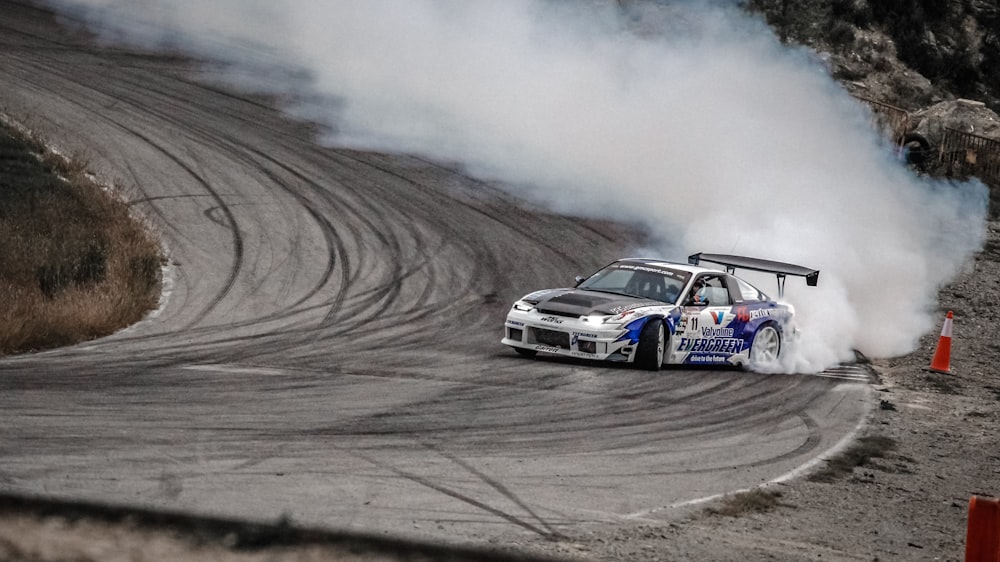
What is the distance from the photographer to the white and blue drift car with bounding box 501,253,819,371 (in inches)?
505

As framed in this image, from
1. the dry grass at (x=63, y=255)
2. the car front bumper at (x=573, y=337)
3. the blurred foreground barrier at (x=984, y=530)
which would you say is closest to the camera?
the blurred foreground barrier at (x=984, y=530)

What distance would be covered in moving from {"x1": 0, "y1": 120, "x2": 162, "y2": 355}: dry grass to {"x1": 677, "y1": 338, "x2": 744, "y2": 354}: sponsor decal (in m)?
6.31

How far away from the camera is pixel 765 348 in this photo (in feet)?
47.6

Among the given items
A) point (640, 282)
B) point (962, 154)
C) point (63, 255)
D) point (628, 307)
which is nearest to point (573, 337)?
point (628, 307)

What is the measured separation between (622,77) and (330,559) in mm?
23419

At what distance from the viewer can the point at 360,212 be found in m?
19.6

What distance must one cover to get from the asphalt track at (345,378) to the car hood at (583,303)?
1.96 ft

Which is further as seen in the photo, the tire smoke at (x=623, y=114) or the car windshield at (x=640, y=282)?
the tire smoke at (x=623, y=114)

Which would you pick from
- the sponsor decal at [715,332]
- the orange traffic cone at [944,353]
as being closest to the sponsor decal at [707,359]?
the sponsor decal at [715,332]

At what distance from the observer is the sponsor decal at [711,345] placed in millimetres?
13516

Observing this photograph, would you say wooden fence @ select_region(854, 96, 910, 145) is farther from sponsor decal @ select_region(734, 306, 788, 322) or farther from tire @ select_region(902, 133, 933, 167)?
sponsor decal @ select_region(734, 306, 788, 322)

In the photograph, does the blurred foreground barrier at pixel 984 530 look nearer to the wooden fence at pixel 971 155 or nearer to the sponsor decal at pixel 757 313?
the sponsor decal at pixel 757 313

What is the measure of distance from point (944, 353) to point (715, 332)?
3.66 metres

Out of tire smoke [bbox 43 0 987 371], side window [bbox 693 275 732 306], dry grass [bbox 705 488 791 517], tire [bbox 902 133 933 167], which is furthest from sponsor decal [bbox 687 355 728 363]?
tire [bbox 902 133 933 167]
